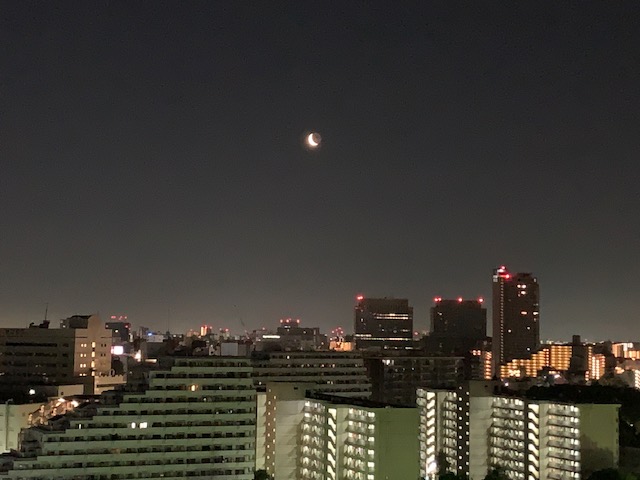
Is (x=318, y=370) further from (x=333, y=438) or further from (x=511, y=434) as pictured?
(x=333, y=438)

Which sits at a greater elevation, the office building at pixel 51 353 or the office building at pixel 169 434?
the office building at pixel 51 353

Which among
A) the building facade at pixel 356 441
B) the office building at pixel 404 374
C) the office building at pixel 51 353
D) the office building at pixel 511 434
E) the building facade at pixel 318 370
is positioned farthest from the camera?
the office building at pixel 404 374

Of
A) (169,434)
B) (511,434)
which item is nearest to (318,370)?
→ (511,434)

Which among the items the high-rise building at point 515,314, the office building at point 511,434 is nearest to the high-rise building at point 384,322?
the high-rise building at point 515,314

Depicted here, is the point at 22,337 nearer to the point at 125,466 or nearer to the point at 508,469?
the point at 125,466

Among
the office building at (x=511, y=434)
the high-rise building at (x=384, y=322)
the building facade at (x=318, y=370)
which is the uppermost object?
the high-rise building at (x=384, y=322)

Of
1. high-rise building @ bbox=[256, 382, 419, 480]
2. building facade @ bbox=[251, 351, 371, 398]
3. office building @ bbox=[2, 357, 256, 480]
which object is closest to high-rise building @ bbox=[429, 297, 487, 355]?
building facade @ bbox=[251, 351, 371, 398]

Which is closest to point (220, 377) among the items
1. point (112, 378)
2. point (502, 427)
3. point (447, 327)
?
point (502, 427)

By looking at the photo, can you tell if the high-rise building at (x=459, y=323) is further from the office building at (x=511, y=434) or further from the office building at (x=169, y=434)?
the office building at (x=169, y=434)

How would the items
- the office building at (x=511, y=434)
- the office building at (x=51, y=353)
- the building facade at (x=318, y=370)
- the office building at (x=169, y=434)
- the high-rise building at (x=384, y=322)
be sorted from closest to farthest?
the office building at (x=169, y=434)
the office building at (x=511, y=434)
the building facade at (x=318, y=370)
the office building at (x=51, y=353)
the high-rise building at (x=384, y=322)
